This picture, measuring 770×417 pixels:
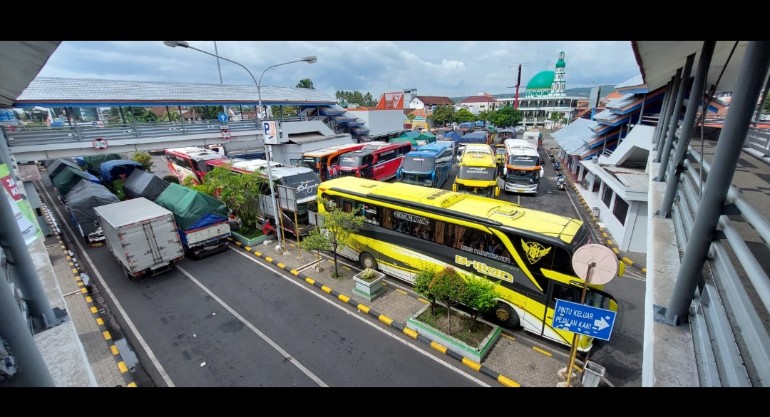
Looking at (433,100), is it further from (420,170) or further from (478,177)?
(478,177)

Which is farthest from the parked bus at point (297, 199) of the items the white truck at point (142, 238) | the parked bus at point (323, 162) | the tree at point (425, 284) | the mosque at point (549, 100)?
the mosque at point (549, 100)

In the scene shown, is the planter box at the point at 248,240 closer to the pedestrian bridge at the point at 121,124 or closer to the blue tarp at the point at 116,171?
the pedestrian bridge at the point at 121,124

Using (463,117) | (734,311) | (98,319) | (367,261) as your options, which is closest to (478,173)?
(367,261)

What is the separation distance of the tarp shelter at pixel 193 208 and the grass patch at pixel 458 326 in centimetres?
947

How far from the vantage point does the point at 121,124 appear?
59.8ft

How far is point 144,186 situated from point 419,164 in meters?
16.1

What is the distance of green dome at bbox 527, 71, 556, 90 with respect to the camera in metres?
79.6

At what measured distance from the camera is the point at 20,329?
250cm

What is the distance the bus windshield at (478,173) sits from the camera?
18.6 meters

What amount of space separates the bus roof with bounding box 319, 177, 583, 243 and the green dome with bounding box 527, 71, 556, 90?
276ft

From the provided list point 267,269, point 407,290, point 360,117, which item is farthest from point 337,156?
point 360,117

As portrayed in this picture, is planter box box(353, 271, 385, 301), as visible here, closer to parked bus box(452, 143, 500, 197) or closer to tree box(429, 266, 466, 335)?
tree box(429, 266, 466, 335)

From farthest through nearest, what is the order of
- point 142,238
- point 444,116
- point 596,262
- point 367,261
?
point 444,116 → point 367,261 → point 142,238 → point 596,262
